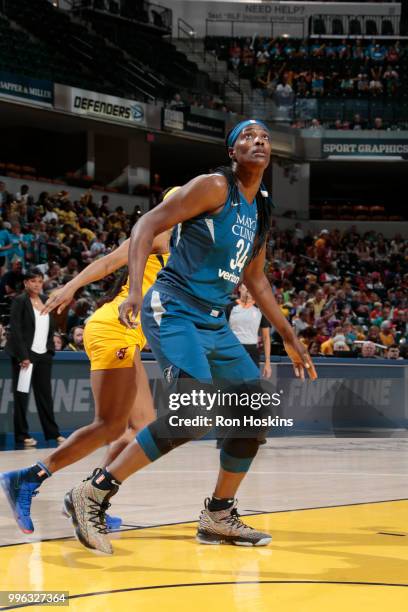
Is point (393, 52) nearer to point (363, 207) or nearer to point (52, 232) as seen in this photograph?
point (363, 207)

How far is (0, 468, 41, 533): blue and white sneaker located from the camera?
205 inches

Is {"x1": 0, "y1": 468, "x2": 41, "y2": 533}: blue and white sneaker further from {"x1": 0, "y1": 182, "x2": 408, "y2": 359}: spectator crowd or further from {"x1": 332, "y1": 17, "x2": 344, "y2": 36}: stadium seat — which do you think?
{"x1": 332, "y1": 17, "x2": 344, "y2": 36}: stadium seat

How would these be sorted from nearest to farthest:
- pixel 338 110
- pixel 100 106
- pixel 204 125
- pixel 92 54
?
pixel 100 106
pixel 92 54
pixel 204 125
pixel 338 110

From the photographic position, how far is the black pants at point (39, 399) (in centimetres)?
1112

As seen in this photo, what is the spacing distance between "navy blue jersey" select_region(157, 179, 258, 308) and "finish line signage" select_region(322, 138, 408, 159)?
28.4 meters

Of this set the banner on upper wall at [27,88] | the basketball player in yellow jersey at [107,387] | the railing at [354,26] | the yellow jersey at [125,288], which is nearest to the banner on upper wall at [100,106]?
the banner on upper wall at [27,88]

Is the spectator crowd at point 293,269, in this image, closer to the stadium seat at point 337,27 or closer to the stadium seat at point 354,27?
the stadium seat at point 337,27

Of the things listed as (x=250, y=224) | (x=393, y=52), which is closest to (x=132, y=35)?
(x=393, y=52)

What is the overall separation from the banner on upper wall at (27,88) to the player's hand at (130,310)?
2117 centimetres

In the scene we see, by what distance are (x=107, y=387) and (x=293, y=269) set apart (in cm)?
2043

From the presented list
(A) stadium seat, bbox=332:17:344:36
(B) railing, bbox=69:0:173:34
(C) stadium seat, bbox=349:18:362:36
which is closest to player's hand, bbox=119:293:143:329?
(B) railing, bbox=69:0:173:34

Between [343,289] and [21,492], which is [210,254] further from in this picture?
[343,289]

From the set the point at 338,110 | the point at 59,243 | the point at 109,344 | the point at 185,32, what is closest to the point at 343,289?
the point at 59,243

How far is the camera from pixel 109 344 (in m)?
5.56
